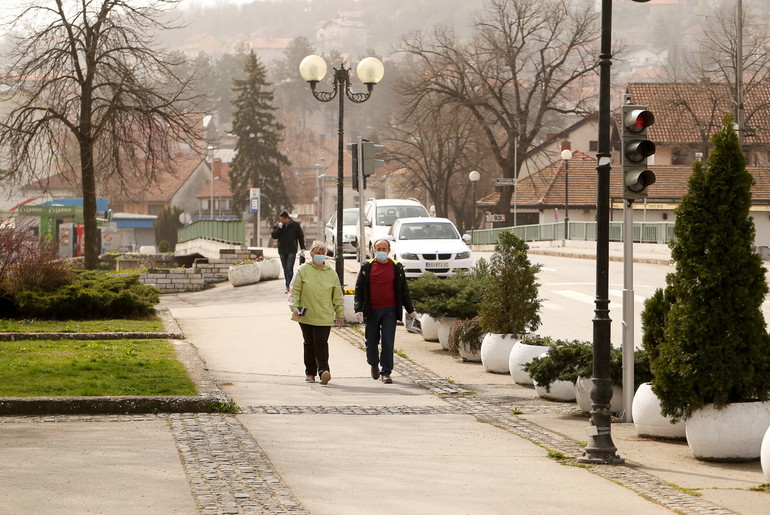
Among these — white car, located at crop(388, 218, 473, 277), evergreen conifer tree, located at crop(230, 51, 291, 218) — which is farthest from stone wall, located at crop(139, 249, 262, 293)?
evergreen conifer tree, located at crop(230, 51, 291, 218)

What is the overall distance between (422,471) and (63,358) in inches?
324

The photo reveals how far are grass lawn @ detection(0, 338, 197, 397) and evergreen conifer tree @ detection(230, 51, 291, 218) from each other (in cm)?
7964

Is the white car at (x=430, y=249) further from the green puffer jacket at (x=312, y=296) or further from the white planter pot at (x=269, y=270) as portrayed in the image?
the green puffer jacket at (x=312, y=296)

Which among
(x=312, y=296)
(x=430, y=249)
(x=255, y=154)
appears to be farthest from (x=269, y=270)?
(x=255, y=154)

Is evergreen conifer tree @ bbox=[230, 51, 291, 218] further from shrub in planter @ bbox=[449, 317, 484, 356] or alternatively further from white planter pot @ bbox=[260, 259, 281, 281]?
shrub in planter @ bbox=[449, 317, 484, 356]

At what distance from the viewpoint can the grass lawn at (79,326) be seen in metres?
20.5

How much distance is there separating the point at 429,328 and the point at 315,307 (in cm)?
541

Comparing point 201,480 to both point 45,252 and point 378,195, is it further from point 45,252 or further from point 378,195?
point 378,195

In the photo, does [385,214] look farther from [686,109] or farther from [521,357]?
[686,109]

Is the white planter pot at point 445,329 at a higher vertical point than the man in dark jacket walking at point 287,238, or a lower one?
lower

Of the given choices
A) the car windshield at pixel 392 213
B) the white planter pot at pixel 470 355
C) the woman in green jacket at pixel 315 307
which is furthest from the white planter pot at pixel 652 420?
the car windshield at pixel 392 213

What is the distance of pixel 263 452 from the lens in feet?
32.8

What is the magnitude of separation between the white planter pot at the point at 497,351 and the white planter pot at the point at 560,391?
7.10ft

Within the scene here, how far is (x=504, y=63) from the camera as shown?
235ft
